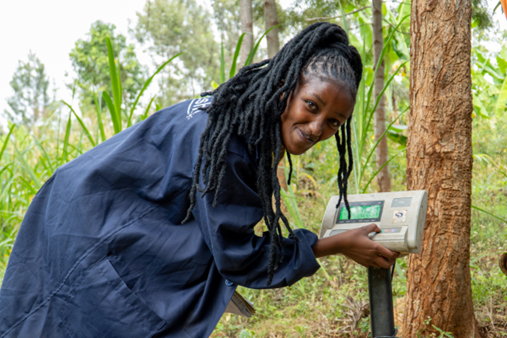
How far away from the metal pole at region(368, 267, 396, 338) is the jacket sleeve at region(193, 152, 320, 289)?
0.31 metres

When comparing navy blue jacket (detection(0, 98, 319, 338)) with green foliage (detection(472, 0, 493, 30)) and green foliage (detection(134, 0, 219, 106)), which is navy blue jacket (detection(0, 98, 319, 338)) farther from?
green foliage (detection(134, 0, 219, 106))

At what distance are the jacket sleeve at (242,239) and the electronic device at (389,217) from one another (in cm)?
17

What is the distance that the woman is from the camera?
4.38 ft

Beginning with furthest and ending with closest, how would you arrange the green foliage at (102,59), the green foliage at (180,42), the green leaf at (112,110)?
the green foliage at (180,42) → the green foliage at (102,59) → the green leaf at (112,110)

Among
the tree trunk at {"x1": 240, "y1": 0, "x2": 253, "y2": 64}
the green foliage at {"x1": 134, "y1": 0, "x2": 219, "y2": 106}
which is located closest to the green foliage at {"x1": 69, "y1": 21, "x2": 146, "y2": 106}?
the green foliage at {"x1": 134, "y1": 0, "x2": 219, "y2": 106}

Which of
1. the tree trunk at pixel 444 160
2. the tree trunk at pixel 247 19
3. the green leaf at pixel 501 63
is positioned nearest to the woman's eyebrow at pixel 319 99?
the tree trunk at pixel 444 160

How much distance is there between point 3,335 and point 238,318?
69.3 inches

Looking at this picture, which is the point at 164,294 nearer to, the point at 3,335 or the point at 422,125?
the point at 3,335

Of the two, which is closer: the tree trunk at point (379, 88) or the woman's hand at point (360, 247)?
the woman's hand at point (360, 247)

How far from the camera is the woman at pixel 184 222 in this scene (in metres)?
1.34

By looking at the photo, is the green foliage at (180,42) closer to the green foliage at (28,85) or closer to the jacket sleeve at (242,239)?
the green foliage at (28,85)

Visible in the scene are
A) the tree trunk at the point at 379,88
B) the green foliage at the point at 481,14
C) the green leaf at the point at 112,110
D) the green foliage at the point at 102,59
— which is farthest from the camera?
the green foliage at the point at 102,59

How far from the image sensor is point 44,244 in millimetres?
1463

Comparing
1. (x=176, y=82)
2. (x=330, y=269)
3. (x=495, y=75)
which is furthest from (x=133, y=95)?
(x=330, y=269)
